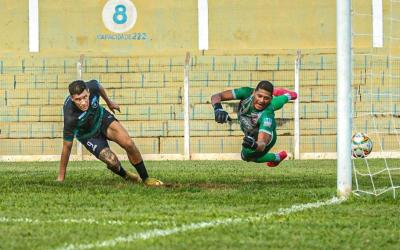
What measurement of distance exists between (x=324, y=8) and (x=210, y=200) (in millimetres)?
20167

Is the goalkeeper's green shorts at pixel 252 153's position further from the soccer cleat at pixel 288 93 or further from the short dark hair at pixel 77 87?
the short dark hair at pixel 77 87

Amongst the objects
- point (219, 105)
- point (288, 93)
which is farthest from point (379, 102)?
point (219, 105)

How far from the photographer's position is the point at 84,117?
12.6m

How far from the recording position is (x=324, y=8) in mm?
29391

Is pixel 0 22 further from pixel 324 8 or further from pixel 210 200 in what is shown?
pixel 210 200

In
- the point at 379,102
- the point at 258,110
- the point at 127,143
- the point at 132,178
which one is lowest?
the point at 132,178

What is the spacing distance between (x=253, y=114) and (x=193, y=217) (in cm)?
517

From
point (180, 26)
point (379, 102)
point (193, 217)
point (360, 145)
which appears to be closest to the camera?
point (193, 217)

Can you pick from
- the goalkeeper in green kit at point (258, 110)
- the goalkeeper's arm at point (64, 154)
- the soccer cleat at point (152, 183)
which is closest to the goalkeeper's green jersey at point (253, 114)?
the goalkeeper in green kit at point (258, 110)

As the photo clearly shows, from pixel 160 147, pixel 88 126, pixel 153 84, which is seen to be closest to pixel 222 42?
pixel 153 84

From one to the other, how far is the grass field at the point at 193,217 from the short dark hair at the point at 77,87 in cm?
113

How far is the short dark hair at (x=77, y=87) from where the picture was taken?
1227 centimetres

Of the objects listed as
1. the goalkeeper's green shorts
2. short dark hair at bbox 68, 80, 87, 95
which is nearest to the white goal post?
the goalkeeper's green shorts

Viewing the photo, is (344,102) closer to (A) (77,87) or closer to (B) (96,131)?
(A) (77,87)
